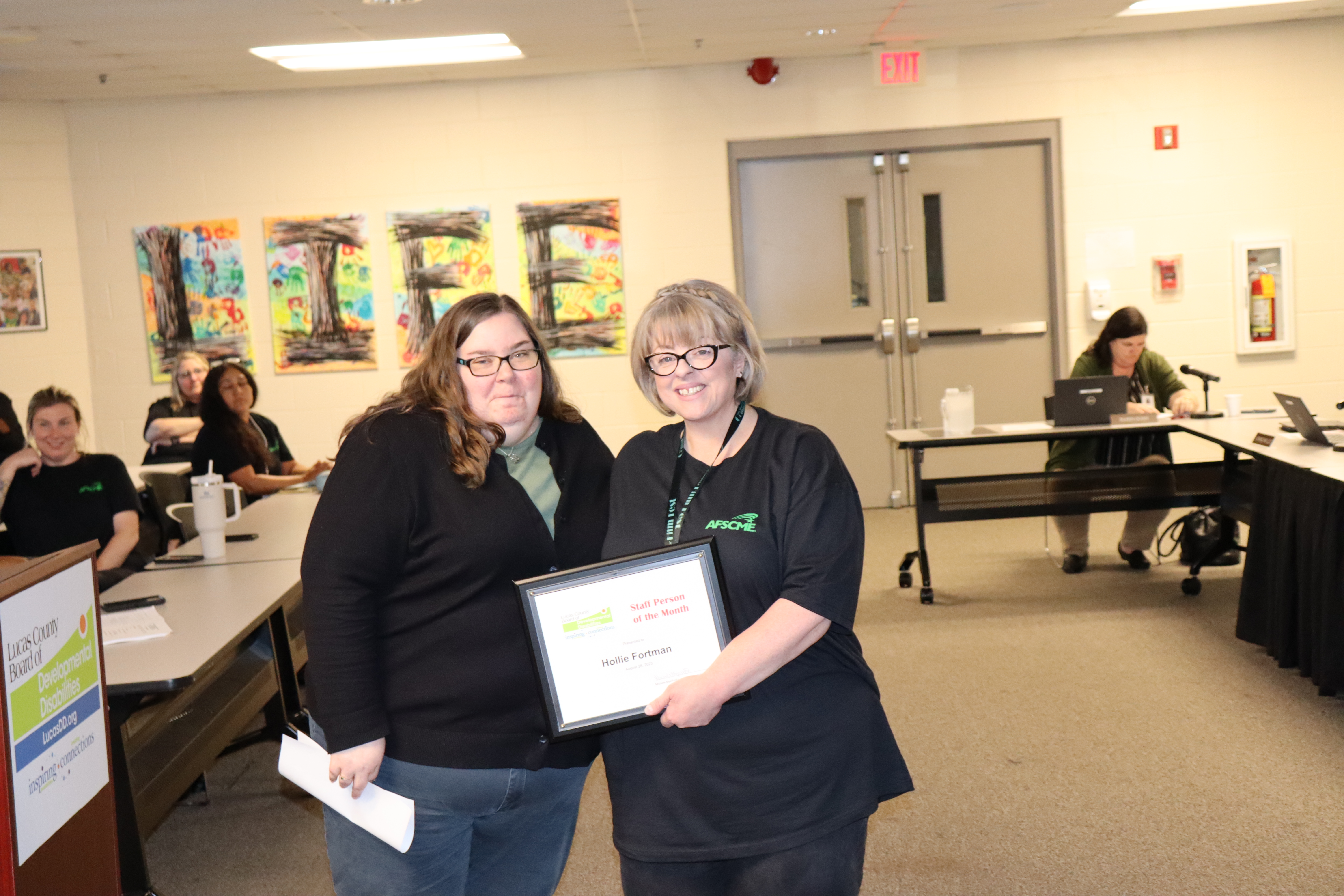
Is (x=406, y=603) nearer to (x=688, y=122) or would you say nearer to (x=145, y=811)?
(x=145, y=811)

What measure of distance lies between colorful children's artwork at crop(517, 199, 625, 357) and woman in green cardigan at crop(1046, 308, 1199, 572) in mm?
2770

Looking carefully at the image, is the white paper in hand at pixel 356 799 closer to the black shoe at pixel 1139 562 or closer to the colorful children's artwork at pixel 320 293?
the black shoe at pixel 1139 562

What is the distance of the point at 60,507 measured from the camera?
4.17m

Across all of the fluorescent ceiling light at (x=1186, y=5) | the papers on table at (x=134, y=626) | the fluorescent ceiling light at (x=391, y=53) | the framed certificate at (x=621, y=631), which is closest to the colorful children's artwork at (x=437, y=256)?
the fluorescent ceiling light at (x=391, y=53)

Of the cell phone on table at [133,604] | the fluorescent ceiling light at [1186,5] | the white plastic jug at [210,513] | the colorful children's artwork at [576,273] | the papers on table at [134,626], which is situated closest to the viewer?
the papers on table at [134,626]

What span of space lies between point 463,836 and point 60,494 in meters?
3.09

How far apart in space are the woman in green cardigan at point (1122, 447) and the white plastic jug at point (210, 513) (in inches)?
146

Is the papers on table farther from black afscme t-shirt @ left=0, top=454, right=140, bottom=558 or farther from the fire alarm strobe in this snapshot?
the fire alarm strobe

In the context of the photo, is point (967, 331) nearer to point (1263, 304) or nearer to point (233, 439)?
point (1263, 304)

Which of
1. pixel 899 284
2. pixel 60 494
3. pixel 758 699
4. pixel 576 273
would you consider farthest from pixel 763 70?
pixel 758 699

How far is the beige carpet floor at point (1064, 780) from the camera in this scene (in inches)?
108

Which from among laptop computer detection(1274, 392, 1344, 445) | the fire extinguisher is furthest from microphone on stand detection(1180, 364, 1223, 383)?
the fire extinguisher

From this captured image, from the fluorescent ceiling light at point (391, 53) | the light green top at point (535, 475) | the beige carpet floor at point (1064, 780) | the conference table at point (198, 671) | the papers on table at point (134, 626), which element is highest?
the fluorescent ceiling light at point (391, 53)

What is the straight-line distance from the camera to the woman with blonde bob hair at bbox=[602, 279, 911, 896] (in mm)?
1560
